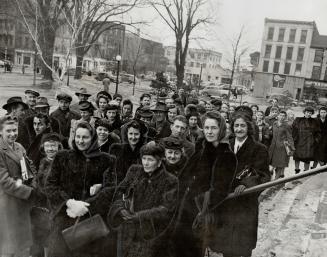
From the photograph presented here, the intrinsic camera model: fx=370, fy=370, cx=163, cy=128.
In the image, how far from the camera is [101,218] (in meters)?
3.26

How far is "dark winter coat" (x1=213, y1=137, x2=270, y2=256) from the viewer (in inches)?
147

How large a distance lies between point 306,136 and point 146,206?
6607 mm

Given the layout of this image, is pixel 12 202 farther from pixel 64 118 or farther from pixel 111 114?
pixel 64 118

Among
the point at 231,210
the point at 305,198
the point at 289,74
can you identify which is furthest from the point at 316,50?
the point at 231,210

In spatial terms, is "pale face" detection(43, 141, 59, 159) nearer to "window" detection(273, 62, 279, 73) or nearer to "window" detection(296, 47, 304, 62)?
"window" detection(296, 47, 304, 62)

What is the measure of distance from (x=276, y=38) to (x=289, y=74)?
18.3ft

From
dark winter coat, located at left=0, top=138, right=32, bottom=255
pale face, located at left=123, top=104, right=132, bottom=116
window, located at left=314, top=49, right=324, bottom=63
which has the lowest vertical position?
dark winter coat, located at left=0, top=138, right=32, bottom=255

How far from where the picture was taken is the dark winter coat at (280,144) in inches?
313

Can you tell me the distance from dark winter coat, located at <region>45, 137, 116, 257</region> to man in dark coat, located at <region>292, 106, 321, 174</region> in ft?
21.2

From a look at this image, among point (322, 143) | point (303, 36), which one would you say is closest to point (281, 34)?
point (303, 36)

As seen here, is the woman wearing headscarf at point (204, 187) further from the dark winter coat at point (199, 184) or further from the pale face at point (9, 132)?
the pale face at point (9, 132)

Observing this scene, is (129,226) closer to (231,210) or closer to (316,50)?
(231,210)

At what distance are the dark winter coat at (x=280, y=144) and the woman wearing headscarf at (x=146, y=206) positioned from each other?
205 inches

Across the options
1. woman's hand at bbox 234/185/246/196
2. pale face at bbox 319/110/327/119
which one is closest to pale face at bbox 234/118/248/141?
woman's hand at bbox 234/185/246/196
